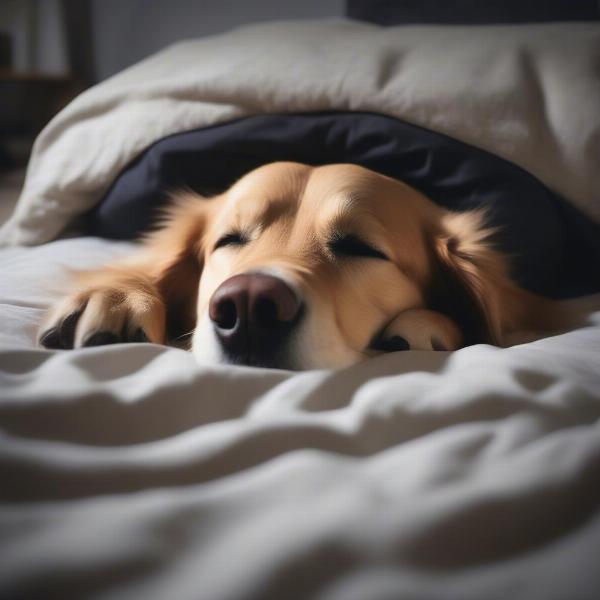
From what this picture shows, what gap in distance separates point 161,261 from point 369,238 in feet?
1.87

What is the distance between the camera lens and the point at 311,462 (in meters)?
0.48

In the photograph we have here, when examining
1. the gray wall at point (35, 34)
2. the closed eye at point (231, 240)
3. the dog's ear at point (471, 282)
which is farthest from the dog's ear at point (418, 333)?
the gray wall at point (35, 34)

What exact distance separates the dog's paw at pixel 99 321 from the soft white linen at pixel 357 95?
730 mm

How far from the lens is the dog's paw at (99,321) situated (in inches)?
33.8

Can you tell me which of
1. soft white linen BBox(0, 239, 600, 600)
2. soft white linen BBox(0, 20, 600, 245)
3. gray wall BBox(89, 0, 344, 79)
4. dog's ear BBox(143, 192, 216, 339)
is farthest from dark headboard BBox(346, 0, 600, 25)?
soft white linen BBox(0, 239, 600, 600)

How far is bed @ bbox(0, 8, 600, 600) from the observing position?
361mm

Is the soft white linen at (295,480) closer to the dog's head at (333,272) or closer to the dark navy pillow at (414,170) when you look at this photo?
the dog's head at (333,272)

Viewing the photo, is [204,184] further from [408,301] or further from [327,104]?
[408,301]

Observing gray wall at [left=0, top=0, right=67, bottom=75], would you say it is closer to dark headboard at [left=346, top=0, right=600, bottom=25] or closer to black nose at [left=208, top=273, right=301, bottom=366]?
dark headboard at [left=346, top=0, right=600, bottom=25]

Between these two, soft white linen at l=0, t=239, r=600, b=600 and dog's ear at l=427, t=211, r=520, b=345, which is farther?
dog's ear at l=427, t=211, r=520, b=345

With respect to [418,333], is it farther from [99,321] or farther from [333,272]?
[99,321]

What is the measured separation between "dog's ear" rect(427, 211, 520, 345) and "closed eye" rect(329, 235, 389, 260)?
0.21m

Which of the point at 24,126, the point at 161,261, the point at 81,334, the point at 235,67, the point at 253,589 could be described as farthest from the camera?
the point at 24,126

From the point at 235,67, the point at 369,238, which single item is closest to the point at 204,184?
the point at 235,67
